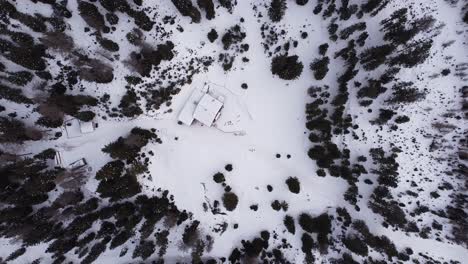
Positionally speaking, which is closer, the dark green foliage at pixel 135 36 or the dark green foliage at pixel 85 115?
the dark green foliage at pixel 135 36

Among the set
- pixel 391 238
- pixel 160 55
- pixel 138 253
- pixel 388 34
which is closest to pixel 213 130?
pixel 160 55

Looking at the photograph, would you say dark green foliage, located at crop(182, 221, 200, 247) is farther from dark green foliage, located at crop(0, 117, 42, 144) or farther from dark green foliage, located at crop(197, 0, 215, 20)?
dark green foliage, located at crop(197, 0, 215, 20)

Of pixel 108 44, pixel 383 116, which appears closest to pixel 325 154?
pixel 383 116

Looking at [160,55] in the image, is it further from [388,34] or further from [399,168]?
[399,168]

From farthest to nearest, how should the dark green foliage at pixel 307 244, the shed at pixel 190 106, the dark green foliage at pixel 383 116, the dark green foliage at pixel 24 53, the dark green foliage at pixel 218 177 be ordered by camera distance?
the dark green foliage at pixel 307 244
the dark green foliage at pixel 218 177
the shed at pixel 190 106
the dark green foliage at pixel 383 116
the dark green foliage at pixel 24 53

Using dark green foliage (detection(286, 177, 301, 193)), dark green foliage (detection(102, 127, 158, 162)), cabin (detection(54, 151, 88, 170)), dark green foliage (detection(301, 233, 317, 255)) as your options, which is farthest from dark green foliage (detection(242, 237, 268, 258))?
cabin (detection(54, 151, 88, 170))

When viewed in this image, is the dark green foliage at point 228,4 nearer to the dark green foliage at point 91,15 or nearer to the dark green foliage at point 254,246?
the dark green foliage at point 91,15


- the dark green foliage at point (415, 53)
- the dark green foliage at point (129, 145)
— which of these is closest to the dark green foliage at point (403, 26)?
the dark green foliage at point (415, 53)
